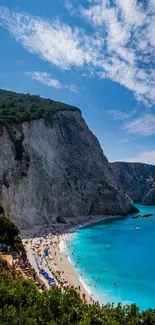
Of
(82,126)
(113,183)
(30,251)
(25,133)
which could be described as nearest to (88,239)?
(30,251)

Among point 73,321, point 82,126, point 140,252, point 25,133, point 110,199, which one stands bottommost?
point 140,252

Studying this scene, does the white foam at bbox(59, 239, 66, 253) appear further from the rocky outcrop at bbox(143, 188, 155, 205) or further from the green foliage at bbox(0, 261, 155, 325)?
the rocky outcrop at bbox(143, 188, 155, 205)

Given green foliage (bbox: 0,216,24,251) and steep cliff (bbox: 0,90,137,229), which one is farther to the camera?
steep cliff (bbox: 0,90,137,229)

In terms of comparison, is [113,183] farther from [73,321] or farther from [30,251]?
[73,321]

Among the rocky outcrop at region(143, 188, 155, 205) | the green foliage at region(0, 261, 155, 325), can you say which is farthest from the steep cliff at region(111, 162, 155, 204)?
the green foliage at region(0, 261, 155, 325)

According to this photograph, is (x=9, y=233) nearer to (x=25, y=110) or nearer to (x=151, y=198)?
(x=25, y=110)

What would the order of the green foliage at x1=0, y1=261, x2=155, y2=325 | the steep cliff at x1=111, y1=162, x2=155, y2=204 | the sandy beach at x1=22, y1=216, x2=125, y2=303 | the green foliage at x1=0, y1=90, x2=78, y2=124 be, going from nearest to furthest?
the green foliage at x1=0, y1=261, x2=155, y2=325, the sandy beach at x1=22, y1=216, x2=125, y2=303, the green foliage at x1=0, y1=90, x2=78, y2=124, the steep cliff at x1=111, y1=162, x2=155, y2=204

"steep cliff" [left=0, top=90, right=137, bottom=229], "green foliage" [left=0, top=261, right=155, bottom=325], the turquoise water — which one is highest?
"steep cliff" [left=0, top=90, right=137, bottom=229]
